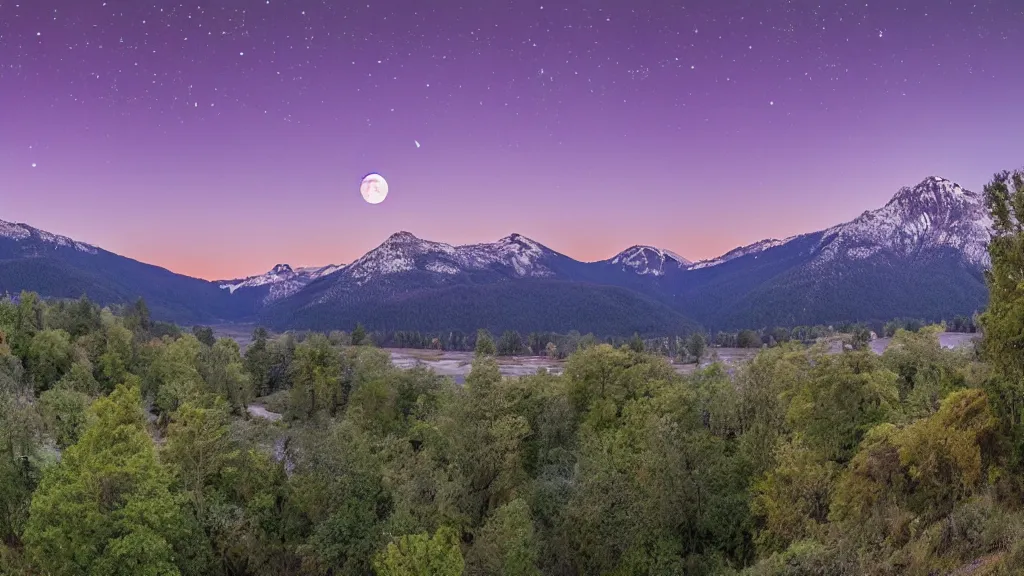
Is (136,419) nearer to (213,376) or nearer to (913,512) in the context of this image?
(213,376)

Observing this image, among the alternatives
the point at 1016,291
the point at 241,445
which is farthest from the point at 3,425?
the point at 1016,291

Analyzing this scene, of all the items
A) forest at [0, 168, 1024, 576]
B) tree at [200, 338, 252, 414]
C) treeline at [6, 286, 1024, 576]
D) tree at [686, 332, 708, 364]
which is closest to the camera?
forest at [0, 168, 1024, 576]

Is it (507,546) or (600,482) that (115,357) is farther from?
(600,482)

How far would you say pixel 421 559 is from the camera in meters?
25.5

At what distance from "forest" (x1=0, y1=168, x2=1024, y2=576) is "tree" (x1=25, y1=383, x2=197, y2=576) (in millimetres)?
122

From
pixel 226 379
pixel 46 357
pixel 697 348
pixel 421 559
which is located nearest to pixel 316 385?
pixel 226 379

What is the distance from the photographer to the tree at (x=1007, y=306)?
18062 millimetres

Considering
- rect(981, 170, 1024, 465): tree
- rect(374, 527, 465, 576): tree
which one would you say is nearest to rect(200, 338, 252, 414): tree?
rect(374, 527, 465, 576): tree

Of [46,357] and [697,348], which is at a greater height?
[46,357]

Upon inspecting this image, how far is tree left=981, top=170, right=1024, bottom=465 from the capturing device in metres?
18.1

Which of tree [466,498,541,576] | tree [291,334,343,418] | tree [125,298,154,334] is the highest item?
tree [125,298,154,334]

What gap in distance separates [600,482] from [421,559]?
11865 mm

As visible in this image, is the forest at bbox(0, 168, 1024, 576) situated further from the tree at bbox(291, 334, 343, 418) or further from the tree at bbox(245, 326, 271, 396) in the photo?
the tree at bbox(245, 326, 271, 396)

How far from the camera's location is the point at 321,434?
40219 mm
